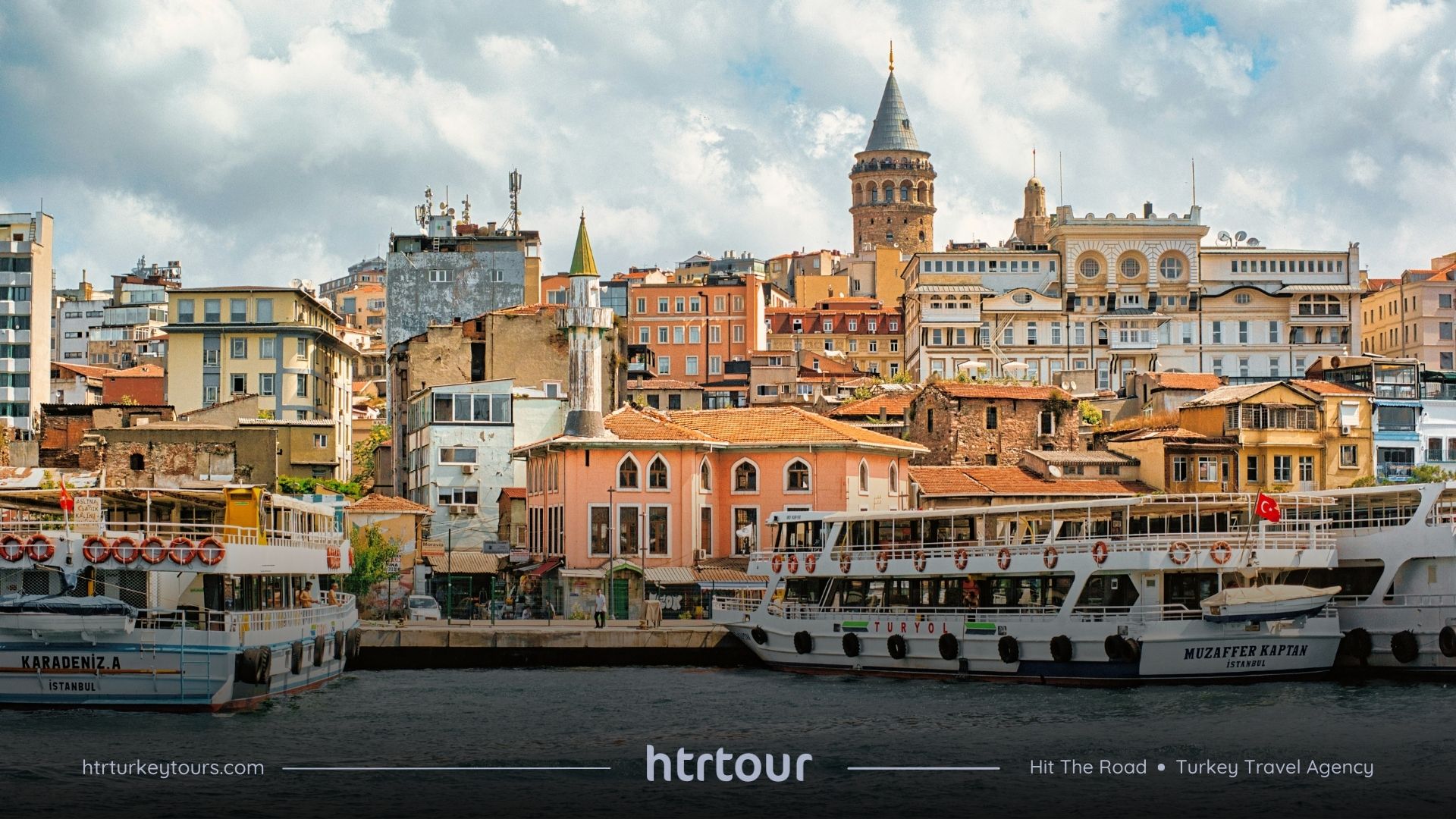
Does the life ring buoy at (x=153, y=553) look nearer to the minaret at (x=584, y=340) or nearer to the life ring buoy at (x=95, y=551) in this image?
the life ring buoy at (x=95, y=551)

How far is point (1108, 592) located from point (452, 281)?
55429mm

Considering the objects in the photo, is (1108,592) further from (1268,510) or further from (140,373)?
(140,373)

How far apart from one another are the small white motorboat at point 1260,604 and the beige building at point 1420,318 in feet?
243

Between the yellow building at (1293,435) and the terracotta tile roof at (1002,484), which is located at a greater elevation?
the yellow building at (1293,435)

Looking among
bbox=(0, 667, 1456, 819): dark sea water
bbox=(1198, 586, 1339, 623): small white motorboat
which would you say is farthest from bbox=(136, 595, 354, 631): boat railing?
bbox=(1198, 586, 1339, 623): small white motorboat

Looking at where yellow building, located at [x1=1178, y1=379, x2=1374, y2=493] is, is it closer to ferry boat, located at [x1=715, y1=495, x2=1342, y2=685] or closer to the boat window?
ferry boat, located at [x1=715, y1=495, x2=1342, y2=685]

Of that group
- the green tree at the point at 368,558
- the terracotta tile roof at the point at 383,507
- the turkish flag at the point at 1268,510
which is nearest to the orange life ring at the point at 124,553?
the turkish flag at the point at 1268,510

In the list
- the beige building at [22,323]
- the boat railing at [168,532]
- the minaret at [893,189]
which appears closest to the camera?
the boat railing at [168,532]

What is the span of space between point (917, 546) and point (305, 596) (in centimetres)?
1439

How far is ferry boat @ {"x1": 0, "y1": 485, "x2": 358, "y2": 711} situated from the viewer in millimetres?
34500

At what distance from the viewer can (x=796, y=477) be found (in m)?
63.3

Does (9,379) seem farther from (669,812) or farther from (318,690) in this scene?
(669,812)

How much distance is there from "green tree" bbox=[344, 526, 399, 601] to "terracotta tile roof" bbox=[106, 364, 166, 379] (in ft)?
125

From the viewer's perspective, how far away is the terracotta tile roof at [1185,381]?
83.8m
